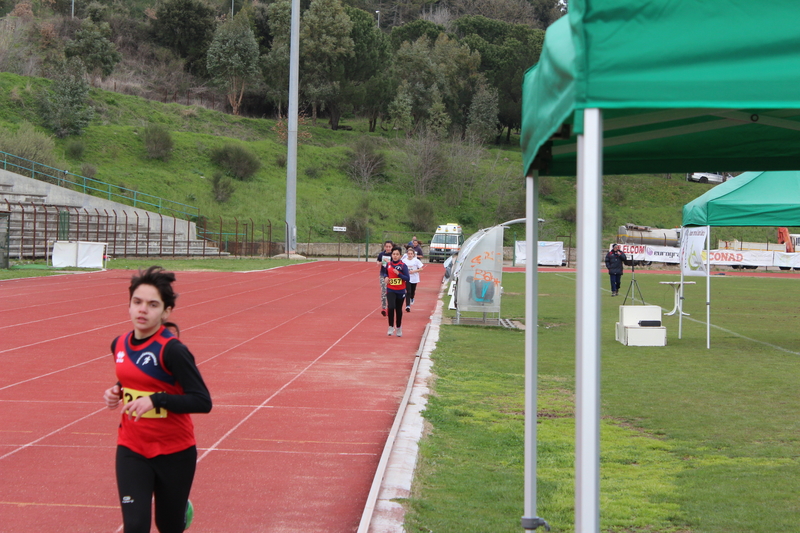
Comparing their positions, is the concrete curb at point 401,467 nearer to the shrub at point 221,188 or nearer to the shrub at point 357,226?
the shrub at point 357,226

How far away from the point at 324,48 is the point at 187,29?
16267 millimetres

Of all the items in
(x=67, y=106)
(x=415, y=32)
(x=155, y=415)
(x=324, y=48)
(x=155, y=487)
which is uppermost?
(x=415, y=32)

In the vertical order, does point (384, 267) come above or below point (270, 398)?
above

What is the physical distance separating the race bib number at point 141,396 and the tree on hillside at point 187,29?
265ft

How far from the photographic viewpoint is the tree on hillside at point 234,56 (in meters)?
74.6

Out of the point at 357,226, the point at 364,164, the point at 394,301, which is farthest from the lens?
the point at 364,164

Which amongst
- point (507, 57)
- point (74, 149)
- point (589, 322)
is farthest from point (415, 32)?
point (589, 322)

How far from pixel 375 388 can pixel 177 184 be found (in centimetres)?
4982

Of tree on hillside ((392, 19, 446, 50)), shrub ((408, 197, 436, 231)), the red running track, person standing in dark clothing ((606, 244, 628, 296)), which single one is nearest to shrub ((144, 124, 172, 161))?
shrub ((408, 197, 436, 231))

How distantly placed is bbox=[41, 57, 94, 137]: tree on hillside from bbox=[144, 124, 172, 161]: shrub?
4.77 meters

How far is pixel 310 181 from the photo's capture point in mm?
65875

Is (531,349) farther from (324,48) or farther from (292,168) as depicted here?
(324,48)

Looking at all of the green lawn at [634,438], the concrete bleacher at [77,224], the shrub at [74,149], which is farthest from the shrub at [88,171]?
the green lawn at [634,438]

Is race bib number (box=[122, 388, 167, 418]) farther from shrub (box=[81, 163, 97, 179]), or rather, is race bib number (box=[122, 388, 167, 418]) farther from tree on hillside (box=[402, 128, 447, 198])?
tree on hillside (box=[402, 128, 447, 198])
